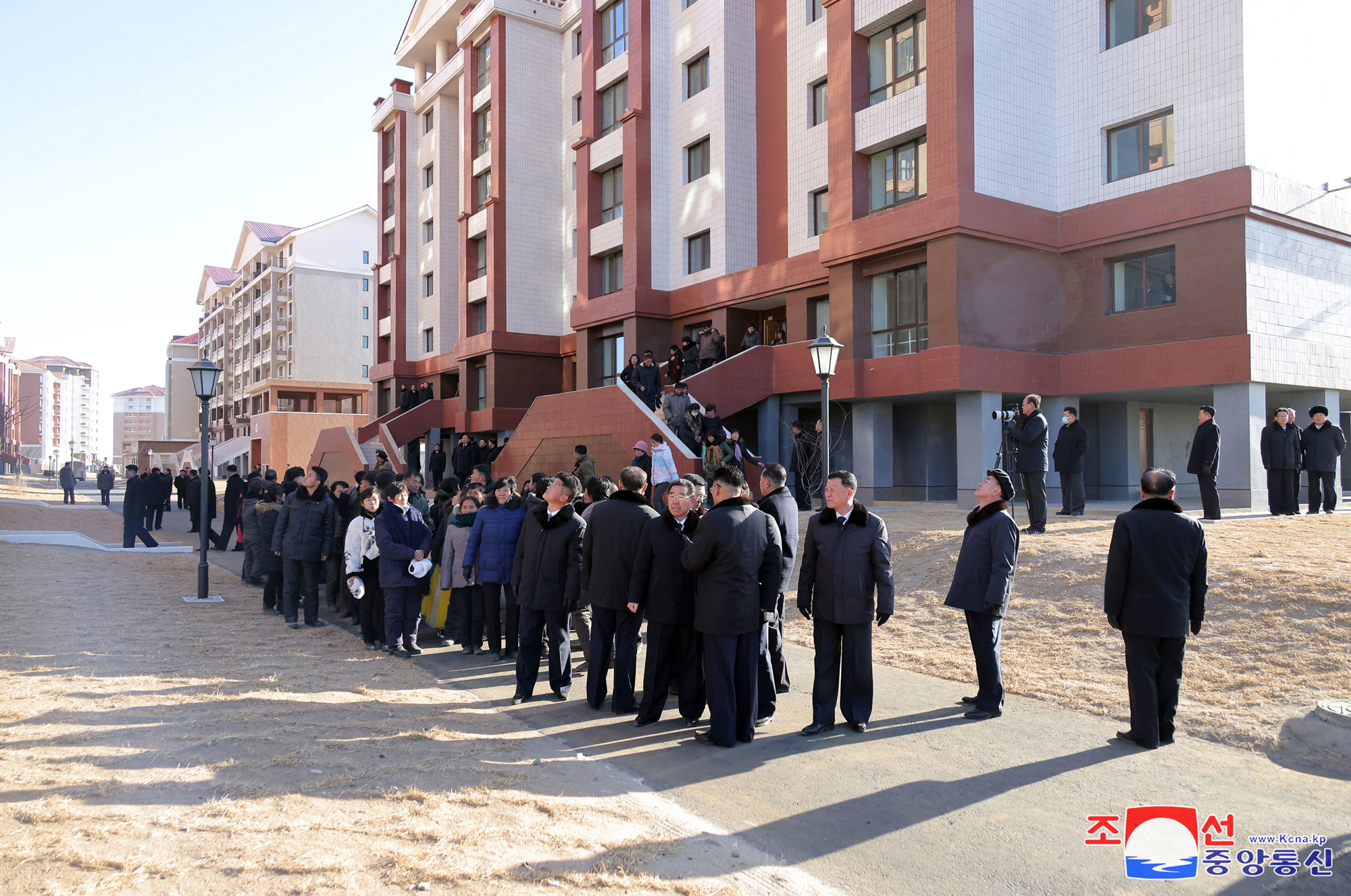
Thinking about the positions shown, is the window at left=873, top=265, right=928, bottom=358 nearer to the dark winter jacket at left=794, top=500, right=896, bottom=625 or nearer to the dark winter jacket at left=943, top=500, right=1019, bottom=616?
the dark winter jacket at left=943, top=500, right=1019, bottom=616

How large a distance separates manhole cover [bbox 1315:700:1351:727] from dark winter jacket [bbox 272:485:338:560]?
32.1 feet

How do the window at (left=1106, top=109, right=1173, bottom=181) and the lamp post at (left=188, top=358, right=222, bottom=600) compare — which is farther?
the window at (left=1106, top=109, right=1173, bottom=181)

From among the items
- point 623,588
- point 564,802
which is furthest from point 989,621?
point 564,802

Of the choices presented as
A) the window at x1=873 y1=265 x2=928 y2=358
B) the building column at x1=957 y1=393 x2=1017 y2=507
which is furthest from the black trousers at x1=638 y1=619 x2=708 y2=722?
the window at x1=873 y1=265 x2=928 y2=358

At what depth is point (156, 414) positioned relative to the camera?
173500 millimetres

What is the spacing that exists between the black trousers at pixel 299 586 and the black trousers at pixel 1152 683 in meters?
8.76

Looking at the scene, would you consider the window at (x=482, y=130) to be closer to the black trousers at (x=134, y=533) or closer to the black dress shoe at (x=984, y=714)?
the black trousers at (x=134, y=533)

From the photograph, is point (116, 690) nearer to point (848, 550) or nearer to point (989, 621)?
point (848, 550)

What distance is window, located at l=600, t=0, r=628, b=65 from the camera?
1174 inches

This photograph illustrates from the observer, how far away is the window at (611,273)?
99.7ft

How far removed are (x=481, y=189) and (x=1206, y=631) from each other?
33736mm

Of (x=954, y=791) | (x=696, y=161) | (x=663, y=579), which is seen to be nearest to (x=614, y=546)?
(x=663, y=579)

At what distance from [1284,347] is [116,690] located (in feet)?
67.6

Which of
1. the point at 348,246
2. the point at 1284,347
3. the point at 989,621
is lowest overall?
the point at 989,621
